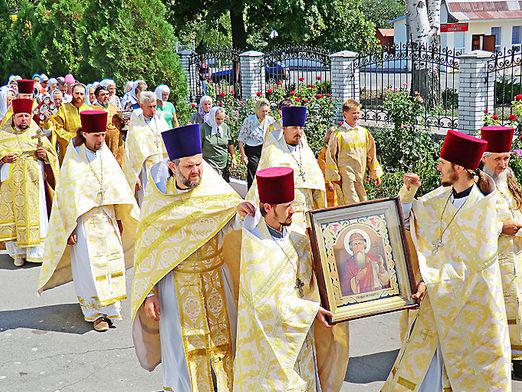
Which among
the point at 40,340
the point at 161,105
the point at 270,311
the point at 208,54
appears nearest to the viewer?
the point at 270,311

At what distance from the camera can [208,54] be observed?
750 inches

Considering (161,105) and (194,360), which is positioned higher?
(161,105)

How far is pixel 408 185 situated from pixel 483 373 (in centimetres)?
120

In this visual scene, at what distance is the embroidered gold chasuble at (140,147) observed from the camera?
33.2 feet

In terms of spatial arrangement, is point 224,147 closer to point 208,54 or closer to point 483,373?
point 483,373

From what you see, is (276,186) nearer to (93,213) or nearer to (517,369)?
(517,369)

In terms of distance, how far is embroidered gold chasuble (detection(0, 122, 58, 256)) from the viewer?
9742 millimetres

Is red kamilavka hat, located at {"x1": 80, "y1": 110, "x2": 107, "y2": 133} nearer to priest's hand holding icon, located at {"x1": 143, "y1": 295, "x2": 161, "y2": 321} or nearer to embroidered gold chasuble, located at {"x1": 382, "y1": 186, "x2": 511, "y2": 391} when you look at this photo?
priest's hand holding icon, located at {"x1": 143, "y1": 295, "x2": 161, "y2": 321}

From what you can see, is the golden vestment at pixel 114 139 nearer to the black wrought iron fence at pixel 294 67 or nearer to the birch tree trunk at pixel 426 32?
the black wrought iron fence at pixel 294 67

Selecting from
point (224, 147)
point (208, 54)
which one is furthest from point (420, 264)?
point (208, 54)

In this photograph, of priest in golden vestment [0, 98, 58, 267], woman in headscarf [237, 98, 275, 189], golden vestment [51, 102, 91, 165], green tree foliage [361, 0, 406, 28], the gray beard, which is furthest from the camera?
green tree foliage [361, 0, 406, 28]

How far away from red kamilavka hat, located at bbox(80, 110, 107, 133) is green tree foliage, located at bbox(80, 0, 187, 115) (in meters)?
10.4

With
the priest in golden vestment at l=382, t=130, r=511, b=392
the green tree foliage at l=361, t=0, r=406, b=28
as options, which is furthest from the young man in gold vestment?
the green tree foliage at l=361, t=0, r=406, b=28

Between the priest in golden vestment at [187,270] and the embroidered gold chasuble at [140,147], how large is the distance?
16.0 feet
